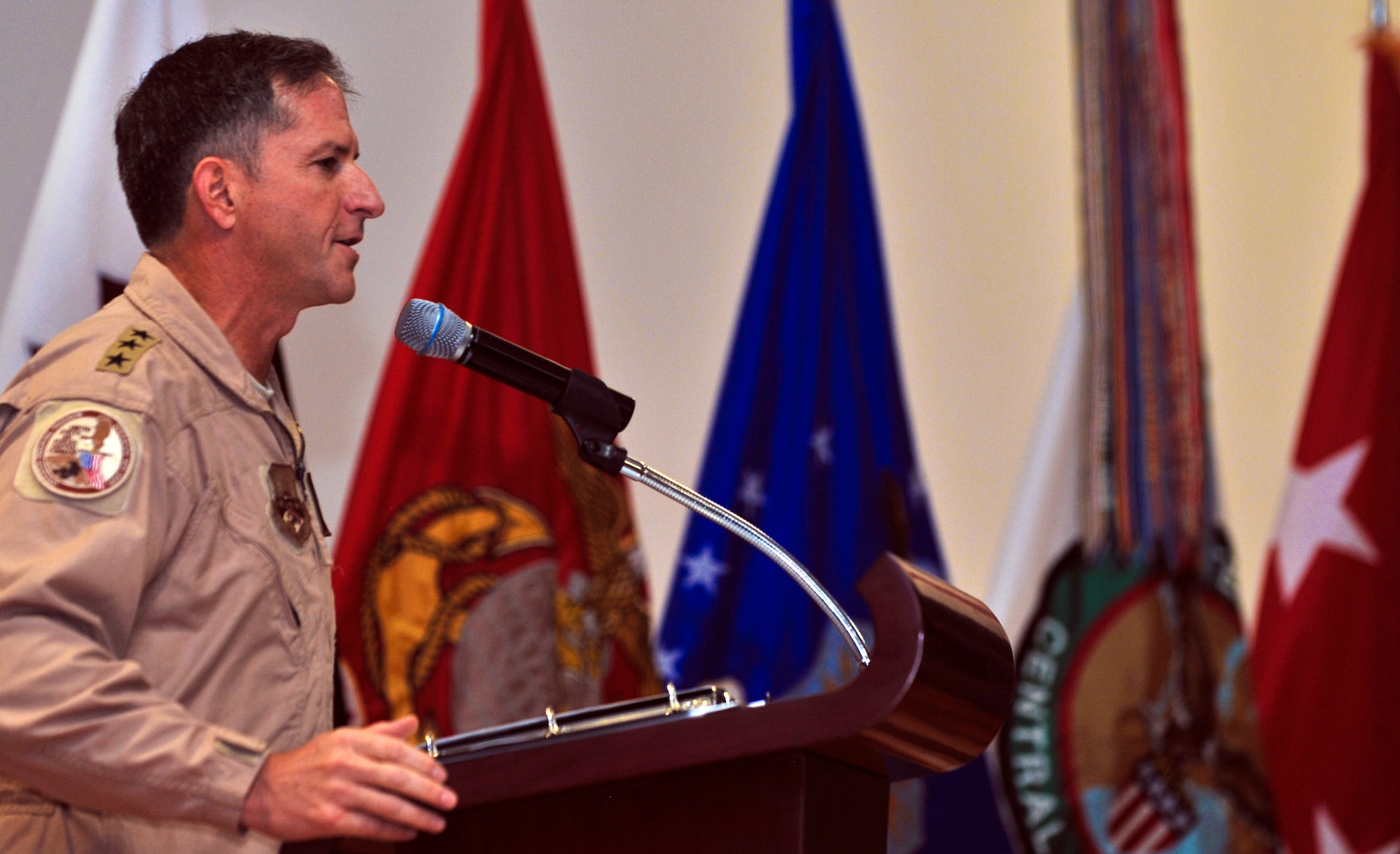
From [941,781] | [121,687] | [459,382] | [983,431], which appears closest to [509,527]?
[459,382]

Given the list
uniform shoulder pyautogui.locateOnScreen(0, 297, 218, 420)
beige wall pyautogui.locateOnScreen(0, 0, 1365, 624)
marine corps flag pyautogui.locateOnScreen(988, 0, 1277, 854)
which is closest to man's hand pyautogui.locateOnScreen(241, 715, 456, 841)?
uniform shoulder pyautogui.locateOnScreen(0, 297, 218, 420)

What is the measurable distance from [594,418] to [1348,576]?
2.80m

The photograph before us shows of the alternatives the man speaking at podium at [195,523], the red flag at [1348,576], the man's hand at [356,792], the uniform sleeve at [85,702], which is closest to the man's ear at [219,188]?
the man speaking at podium at [195,523]

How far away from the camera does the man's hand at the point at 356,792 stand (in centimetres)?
105

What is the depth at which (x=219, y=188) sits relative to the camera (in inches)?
63.2

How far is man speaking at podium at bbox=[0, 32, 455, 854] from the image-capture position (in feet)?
3.67

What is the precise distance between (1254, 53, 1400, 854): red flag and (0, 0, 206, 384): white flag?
2.73 metres

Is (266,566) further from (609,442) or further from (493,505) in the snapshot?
(493,505)

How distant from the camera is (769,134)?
3764 mm

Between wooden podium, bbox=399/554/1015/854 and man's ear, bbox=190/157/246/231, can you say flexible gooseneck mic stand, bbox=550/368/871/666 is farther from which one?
man's ear, bbox=190/157/246/231

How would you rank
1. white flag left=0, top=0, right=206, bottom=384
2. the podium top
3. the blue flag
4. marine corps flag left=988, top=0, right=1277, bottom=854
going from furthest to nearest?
marine corps flag left=988, top=0, right=1277, bottom=854 → the blue flag → white flag left=0, top=0, right=206, bottom=384 → the podium top

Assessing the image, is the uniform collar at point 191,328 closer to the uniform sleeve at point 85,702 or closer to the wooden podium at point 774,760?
the uniform sleeve at point 85,702

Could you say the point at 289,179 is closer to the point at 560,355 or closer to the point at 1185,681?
the point at 560,355

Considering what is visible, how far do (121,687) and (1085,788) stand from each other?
9.04 ft
